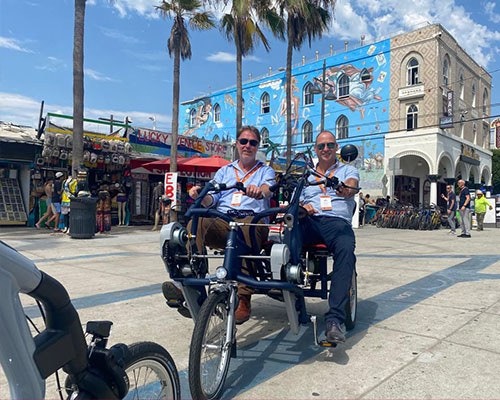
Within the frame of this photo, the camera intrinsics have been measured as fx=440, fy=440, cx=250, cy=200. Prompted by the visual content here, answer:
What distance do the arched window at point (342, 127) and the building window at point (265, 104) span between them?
23.0ft

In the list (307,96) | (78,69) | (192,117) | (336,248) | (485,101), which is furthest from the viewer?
(192,117)

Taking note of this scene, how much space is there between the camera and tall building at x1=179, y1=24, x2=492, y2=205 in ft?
88.6

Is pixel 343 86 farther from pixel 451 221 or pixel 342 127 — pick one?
pixel 451 221

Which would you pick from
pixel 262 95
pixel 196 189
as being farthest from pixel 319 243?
pixel 262 95

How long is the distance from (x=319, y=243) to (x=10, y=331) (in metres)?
2.77

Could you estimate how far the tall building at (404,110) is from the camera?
27016 millimetres

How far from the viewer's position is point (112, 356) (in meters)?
1.85

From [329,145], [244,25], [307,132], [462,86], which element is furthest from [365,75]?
[329,145]

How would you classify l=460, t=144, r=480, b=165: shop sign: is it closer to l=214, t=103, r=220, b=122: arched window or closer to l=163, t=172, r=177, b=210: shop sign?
l=214, t=103, r=220, b=122: arched window

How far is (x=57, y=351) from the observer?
163 centimetres

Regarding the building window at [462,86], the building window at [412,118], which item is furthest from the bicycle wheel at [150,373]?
the building window at [462,86]

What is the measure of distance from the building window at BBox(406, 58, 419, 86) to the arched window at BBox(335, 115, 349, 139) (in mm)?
5073

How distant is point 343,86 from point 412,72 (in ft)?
16.5

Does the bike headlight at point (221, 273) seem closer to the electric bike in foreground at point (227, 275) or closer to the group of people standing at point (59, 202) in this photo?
the electric bike in foreground at point (227, 275)
